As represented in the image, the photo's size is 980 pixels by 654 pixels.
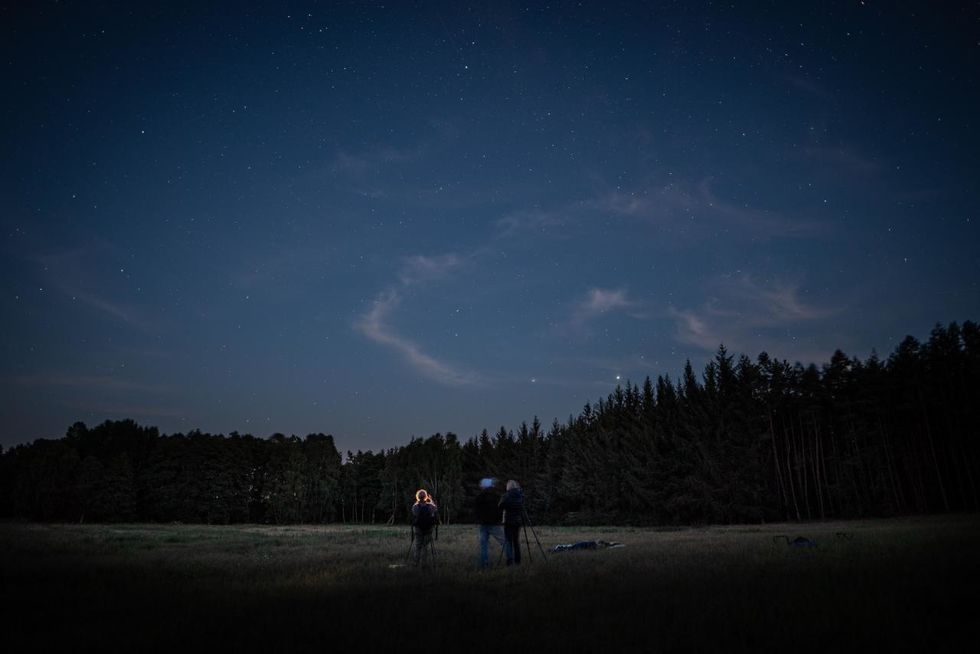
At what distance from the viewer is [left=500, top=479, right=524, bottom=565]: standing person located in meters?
17.2

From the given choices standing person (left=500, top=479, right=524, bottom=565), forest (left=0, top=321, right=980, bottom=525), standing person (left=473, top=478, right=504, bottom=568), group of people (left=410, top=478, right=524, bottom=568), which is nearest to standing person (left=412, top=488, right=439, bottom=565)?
group of people (left=410, top=478, right=524, bottom=568)

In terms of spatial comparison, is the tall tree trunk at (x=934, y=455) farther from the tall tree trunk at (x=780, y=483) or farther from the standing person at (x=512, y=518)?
the standing person at (x=512, y=518)

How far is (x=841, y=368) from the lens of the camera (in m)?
56.7

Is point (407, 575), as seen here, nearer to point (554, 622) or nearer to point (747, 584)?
point (554, 622)


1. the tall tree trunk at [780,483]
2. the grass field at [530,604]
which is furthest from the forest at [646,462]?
the grass field at [530,604]

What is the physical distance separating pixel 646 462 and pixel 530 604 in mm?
60635

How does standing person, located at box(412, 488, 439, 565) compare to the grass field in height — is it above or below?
above

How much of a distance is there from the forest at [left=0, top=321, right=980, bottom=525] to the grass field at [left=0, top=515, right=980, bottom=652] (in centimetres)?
4172

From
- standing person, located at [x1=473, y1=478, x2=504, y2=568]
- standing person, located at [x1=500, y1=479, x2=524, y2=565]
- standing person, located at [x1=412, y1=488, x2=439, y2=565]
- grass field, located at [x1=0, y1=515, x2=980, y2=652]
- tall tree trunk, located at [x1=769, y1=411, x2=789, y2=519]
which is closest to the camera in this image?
grass field, located at [x1=0, y1=515, x2=980, y2=652]

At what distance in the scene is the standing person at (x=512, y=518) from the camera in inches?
679

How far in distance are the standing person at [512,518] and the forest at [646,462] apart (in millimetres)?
45547

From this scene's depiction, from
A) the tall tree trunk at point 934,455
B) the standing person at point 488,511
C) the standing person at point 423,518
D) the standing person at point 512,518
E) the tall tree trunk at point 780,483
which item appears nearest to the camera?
the standing person at point 488,511

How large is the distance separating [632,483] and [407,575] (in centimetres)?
5478

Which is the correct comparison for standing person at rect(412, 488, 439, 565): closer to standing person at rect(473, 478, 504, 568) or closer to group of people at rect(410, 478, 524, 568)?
group of people at rect(410, 478, 524, 568)
